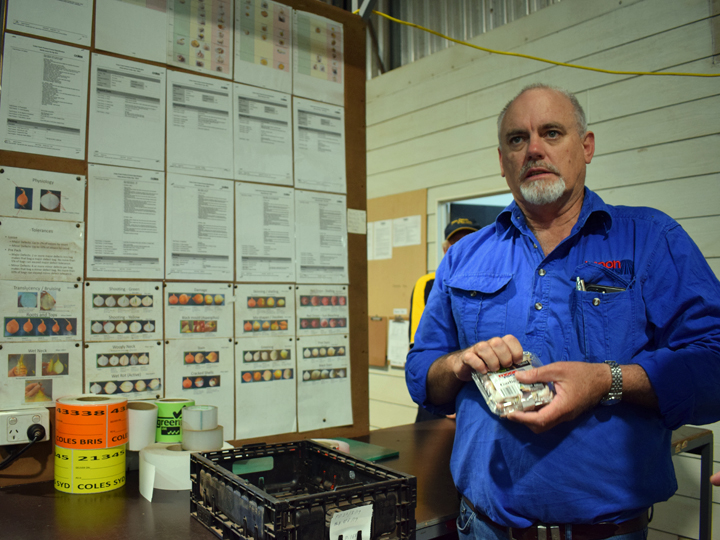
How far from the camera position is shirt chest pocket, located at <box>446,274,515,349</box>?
1.29 metres

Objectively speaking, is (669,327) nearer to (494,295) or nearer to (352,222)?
(494,295)

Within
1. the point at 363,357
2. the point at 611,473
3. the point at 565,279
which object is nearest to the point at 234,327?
the point at 363,357

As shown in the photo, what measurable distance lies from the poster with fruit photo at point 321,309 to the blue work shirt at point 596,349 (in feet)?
2.44

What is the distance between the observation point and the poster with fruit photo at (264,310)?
70.9 inches

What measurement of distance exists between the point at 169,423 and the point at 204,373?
0.26 meters

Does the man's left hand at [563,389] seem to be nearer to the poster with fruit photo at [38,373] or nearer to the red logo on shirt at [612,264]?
the red logo on shirt at [612,264]

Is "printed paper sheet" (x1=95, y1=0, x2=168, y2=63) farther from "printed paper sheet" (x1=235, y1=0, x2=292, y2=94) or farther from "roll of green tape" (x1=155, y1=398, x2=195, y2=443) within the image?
"roll of green tape" (x1=155, y1=398, x2=195, y2=443)

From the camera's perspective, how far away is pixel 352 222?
6.84ft

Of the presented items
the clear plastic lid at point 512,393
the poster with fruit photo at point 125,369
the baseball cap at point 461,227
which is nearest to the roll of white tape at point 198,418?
the poster with fruit photo at point 125,369

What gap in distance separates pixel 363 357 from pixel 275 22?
1.32 meters

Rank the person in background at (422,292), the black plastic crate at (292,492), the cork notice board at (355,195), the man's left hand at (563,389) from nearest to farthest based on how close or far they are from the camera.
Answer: the black plastic crate at (292,492) → the man's left hand at (563,389) → the cork notice board at (355,195) → the person in background at (422,292)

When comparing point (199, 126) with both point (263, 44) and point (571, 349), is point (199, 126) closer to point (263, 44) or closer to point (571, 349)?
point (263, 44)

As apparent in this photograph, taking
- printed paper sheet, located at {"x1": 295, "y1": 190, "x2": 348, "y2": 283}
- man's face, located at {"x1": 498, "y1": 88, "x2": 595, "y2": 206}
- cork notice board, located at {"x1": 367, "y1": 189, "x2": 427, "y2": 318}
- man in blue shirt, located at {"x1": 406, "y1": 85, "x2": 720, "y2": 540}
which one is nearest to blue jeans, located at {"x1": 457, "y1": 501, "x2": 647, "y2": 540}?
man in blue shirt, located at {"x1": 406, "y1": 85, "x2": 720, "y2": 540}

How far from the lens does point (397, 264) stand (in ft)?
13.5
